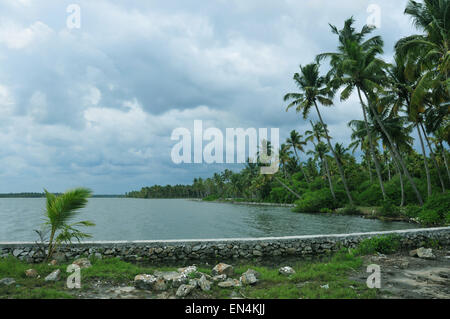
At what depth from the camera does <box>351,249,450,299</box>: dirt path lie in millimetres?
5418

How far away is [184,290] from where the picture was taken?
536 cm

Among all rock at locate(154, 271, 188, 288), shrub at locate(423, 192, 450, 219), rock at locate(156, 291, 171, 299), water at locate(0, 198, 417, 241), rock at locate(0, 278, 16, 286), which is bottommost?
water at locate(0, 198, 417, 241)

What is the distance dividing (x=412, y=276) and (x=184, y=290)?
5.69 m

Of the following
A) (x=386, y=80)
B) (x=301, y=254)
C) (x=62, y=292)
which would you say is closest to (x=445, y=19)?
(x=386, y=80)

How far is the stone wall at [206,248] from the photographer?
8.80 m

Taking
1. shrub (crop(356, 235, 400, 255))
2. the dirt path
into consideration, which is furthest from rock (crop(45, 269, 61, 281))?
shrub (crop(356, 235, 400, 255))

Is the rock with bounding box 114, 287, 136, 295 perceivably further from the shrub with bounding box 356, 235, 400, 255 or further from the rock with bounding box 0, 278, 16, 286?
the shrub with bounding box 356, 235, 400, 255

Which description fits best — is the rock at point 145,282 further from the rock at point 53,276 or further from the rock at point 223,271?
the rock at point 53,276

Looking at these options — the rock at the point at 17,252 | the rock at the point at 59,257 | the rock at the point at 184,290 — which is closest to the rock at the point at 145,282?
the rock at the point at 184,290

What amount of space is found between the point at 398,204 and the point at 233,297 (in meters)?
30.1

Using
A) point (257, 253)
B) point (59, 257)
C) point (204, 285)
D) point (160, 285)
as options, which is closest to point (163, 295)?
point (160, 285)

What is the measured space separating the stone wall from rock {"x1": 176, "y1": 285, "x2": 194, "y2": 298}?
4249mm

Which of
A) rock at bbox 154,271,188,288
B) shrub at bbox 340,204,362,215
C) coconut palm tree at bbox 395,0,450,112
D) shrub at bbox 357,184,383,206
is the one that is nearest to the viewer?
rock at bbox 154,271,188,288
